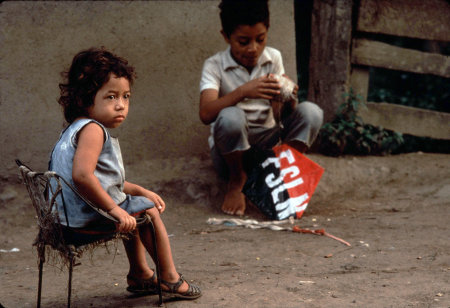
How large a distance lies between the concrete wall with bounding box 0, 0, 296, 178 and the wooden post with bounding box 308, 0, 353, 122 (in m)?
0.36

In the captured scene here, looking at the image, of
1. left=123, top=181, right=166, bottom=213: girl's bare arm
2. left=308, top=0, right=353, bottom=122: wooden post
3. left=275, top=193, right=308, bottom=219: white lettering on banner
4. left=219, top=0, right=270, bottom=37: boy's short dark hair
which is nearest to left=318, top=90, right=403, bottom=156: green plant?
left=308, top=0, right=353, bottom=122: wooden post

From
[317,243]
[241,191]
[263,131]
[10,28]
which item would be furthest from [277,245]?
[10,28]

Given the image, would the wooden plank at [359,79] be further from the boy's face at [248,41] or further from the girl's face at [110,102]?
the girl's face at [110,102]

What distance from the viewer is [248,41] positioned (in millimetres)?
3799

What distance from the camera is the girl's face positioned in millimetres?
2219

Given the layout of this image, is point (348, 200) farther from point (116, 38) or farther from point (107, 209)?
point (107, 209)

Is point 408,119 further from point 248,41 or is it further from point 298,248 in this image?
point 298,248

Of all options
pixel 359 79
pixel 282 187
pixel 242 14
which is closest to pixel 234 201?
pixel 282 187

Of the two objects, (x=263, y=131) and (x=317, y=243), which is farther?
(x=263, y=131)

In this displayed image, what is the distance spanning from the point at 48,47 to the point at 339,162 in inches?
96.7

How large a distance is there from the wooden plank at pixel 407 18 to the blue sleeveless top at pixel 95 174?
317 centimetres

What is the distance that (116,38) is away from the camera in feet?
14.0

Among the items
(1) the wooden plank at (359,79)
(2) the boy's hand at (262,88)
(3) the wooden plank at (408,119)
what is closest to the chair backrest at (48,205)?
(2) the boy's hand at (262,88)

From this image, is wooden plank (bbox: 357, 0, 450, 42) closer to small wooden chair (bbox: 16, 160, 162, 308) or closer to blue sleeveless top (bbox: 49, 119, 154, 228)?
blue sleeveless top (bbox: 49, 119, 154, 228)
